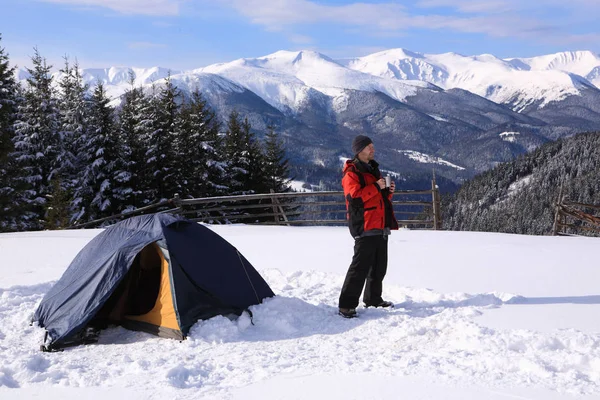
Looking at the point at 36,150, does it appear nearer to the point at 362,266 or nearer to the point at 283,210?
the point at 283,210

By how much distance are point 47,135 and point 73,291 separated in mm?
20180

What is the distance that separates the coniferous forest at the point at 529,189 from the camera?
95.8m

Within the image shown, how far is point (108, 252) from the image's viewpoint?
585cm

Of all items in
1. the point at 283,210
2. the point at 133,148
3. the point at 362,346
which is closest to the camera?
the point at 362,346

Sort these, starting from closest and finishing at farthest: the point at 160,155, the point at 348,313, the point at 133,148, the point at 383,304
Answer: the point at 348,313 < the point at 383,304 < the point at 133,148 < the point at 160,155

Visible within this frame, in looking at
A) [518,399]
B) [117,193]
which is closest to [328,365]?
[518,399]

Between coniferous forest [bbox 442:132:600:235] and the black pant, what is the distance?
293ft

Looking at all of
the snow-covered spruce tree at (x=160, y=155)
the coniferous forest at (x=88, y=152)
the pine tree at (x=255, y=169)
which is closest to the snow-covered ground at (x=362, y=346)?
the coniferous forest at (x=88, y=152)

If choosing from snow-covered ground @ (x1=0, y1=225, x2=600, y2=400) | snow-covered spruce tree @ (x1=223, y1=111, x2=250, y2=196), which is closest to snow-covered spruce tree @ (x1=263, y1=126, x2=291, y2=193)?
snow-covered spruce tree @ (x1=223, y1=111, x2=250, y2=196)

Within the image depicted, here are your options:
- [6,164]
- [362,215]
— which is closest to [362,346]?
[362,215]

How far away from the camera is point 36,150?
23172 millimetres

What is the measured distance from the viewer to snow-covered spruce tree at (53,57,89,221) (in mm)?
23189

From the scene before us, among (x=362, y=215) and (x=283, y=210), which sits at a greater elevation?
(x=362, y=215)

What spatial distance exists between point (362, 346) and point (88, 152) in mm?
21466
